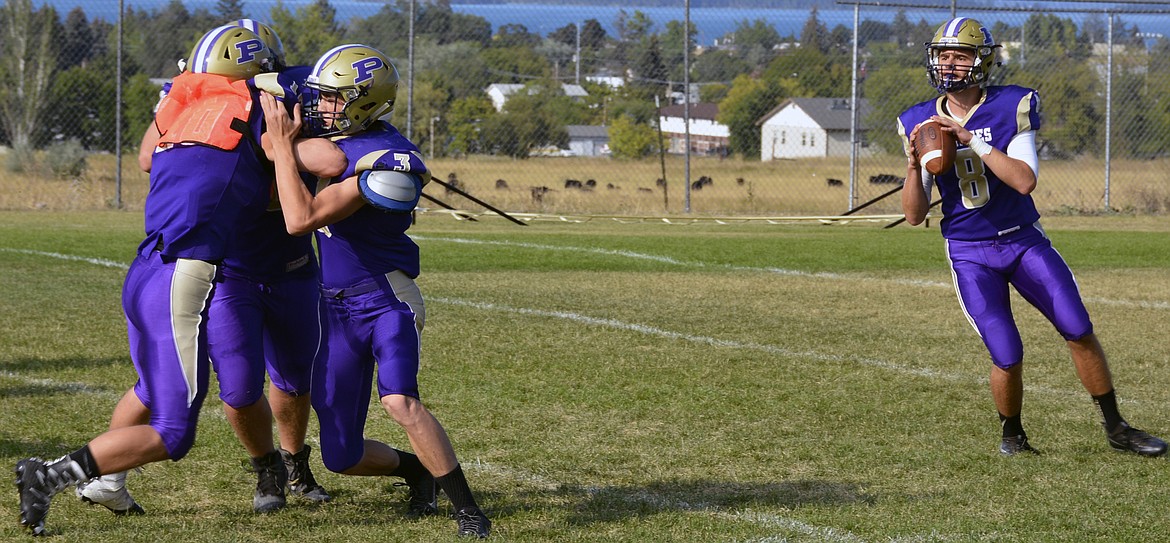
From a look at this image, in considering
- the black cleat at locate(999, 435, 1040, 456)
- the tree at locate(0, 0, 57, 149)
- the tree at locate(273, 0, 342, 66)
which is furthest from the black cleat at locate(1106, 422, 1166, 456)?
the tree at locate(0, 0, 57, 149)

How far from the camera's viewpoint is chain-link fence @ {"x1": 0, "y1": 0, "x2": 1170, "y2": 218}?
800 inches

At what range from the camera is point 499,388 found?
7668 mm

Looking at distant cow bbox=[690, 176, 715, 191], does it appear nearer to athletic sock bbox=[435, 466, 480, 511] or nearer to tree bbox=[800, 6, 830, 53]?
tree bbox=[800, 6, 830, 53]

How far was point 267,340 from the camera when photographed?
5145 mm

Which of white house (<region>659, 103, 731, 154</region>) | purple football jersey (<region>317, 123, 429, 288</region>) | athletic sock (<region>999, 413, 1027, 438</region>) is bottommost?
athletic sock (<region>999, 413, 1027, 438</region>)

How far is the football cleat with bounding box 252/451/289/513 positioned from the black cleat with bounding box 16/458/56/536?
0.74 m

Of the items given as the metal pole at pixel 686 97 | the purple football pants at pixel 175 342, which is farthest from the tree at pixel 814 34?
the purple football pants at pixel 175 342

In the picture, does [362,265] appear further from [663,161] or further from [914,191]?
[663,161]

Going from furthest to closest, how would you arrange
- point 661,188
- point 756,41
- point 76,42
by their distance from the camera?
point 756,41, point 661,188, point 76,42

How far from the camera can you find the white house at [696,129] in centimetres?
2034

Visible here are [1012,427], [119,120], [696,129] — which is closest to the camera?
[1012,427]

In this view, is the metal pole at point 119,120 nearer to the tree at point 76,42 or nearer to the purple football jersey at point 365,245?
the tree at point 76,42

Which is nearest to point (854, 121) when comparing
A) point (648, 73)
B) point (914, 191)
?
point (648, 73)

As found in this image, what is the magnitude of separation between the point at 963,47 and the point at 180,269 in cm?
350
